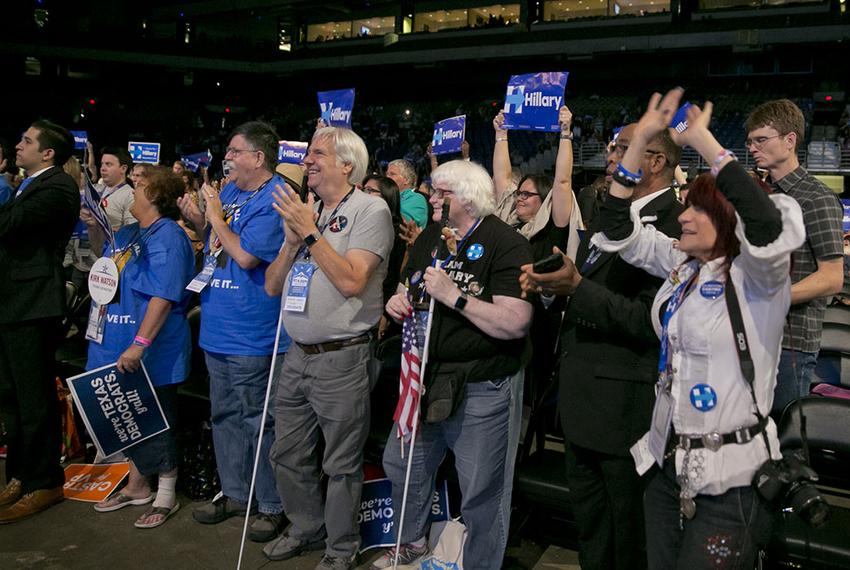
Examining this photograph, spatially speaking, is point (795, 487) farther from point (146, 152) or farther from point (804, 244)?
point (146, 152)

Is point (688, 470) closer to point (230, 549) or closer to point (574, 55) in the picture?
point (230, 549)

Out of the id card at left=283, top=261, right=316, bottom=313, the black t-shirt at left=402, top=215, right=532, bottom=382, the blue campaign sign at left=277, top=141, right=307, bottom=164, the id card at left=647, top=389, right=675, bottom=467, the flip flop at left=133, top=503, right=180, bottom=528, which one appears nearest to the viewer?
the id card at left=647, top=389, right=675, bottom=467

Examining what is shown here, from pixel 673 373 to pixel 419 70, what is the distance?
2563 cm

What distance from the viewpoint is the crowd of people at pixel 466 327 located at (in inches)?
78.0

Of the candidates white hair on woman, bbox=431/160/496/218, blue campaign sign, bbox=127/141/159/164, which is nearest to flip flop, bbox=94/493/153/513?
white hair on woman, bbox=431/160/496/218

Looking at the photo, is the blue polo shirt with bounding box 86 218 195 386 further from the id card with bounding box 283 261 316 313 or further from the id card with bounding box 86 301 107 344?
the id card with bounding box 283 261 316 313

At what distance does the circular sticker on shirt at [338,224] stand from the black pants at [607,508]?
132cm

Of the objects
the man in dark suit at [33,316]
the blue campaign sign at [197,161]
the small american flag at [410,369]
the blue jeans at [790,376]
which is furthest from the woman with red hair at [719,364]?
the blue campaign sign at [197,161]

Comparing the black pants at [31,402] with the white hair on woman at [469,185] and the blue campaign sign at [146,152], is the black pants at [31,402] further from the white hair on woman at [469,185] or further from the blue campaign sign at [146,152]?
the blue campaign sign at [146,152]

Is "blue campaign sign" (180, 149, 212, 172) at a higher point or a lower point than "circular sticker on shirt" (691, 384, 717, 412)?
higher

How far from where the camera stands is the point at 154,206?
3859mm

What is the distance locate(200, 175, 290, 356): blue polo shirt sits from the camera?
3521 mm

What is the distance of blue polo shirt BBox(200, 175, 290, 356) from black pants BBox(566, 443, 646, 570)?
161 cm

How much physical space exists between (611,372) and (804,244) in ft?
3.26
